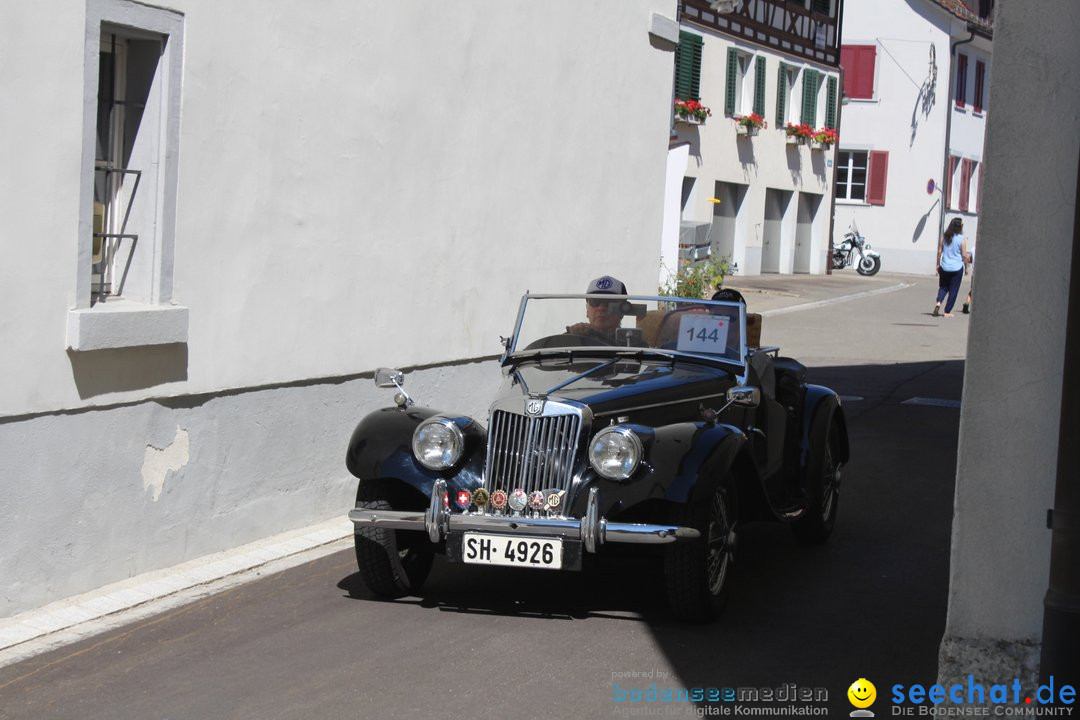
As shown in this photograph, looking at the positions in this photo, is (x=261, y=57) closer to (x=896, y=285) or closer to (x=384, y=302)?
(x=384, y=302)

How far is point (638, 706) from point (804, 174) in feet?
107

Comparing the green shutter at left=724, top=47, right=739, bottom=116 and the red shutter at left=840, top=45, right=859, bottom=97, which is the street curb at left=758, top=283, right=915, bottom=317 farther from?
the red shutter at left=840, top=45, right=859, bottom=97

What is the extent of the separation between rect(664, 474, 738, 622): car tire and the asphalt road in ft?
0.38

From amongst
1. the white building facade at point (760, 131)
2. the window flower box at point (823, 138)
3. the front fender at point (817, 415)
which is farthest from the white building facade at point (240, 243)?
the window flower box at point (823, 138)

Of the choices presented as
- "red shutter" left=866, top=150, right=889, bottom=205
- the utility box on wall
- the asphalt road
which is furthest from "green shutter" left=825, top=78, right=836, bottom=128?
the asphalt road

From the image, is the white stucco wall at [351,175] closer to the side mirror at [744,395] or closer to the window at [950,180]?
the side mirror at [744,395]

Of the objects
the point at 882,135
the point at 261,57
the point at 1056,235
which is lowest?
the point at 1056,235

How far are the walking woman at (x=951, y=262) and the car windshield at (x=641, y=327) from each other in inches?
644

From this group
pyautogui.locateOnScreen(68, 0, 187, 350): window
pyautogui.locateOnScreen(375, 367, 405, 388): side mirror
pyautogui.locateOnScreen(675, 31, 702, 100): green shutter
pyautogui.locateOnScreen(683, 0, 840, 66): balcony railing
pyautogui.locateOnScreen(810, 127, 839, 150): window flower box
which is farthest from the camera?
pyautogui.locateOnScreen(810, 127, 839, 150): window flower box

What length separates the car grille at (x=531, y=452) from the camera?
21.9 feet

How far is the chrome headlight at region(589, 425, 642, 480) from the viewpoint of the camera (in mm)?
6426

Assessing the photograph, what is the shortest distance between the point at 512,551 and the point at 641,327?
185 cm

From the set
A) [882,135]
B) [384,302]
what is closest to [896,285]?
[882,135]

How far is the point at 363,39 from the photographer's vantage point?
30.6ft
